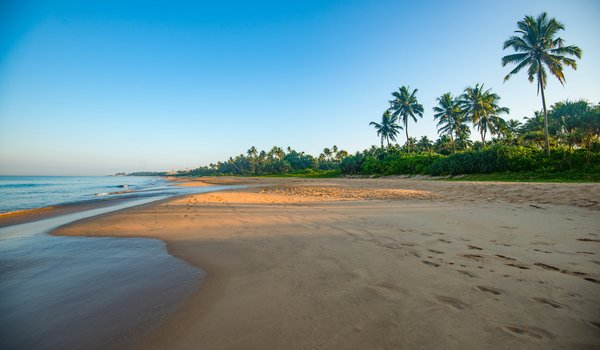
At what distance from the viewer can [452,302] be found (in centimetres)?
232

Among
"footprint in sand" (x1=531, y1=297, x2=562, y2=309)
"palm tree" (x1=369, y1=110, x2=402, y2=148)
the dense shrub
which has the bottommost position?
"footprint in sand" (x1=531, y1=297, x2=562, y2=309)

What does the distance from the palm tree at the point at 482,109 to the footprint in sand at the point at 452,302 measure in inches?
1867

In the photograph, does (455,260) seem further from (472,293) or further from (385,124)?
(385,124)

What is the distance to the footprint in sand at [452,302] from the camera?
2.23m

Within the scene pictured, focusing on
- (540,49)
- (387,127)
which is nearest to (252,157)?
(387,127)

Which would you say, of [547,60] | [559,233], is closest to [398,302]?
[559,233]

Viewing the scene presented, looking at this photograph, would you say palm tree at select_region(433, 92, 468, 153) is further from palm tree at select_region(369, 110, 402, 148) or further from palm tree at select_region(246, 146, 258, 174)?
palm tree at select_region(246, 146, 258, 174)

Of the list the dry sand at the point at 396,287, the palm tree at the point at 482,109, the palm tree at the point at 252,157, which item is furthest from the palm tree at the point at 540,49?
the palm tree at the point at 252,157

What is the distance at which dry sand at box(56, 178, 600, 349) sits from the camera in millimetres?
1892

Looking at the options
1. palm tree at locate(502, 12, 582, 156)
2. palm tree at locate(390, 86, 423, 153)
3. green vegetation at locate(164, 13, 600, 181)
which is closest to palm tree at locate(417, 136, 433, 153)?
green vegetation at locate(164, 13, 600, 181)

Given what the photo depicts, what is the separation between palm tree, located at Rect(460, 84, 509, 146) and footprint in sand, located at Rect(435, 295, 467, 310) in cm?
4743

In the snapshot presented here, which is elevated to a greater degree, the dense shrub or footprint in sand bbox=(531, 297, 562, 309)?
the dense shrub

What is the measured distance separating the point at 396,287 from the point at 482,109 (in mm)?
48817

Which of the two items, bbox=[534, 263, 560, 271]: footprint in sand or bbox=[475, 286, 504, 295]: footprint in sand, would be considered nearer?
bbox=[475, 286, 504, 295]: footprint in sand
